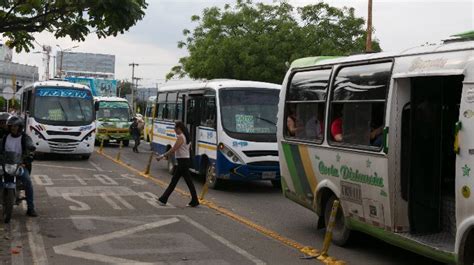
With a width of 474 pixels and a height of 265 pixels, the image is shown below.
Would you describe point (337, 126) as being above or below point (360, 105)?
below

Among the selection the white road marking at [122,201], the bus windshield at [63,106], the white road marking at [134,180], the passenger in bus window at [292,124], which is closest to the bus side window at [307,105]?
the passenger in bus window at [292,124]

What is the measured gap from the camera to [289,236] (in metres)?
8.80

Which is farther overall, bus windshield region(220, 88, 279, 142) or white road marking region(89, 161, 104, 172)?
white road marking region(89, 161, 104, 172)

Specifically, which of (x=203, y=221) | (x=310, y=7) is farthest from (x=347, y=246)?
(x=310, y=7)

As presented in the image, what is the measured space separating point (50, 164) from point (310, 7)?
63.0ft

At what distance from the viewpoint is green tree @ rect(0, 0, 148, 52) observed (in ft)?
28.7

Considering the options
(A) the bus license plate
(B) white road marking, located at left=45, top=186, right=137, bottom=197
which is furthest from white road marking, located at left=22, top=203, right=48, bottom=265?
(A) the bus license plate

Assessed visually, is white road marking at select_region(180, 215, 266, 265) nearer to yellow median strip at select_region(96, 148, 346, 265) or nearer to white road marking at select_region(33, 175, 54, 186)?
yellow median strip at select_region(96, 148, 346, 265)

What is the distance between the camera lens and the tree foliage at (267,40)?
3131 centimetres

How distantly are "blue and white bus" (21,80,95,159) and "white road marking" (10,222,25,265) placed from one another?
1091cm

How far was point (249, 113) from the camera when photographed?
13.7 m

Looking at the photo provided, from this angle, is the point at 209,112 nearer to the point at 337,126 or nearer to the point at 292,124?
the point at 292,124

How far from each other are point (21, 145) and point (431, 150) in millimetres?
6417

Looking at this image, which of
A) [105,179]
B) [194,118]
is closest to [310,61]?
[194,118]
